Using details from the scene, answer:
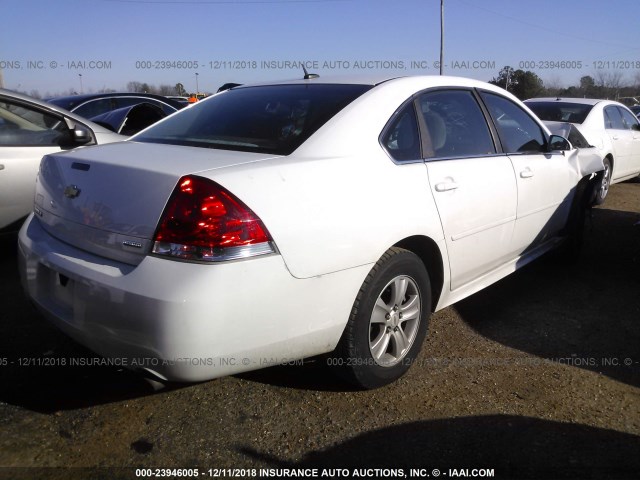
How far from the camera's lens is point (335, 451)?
7.37ft

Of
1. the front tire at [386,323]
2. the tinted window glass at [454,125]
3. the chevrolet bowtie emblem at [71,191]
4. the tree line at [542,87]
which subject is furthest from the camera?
the tree line at [542,87]

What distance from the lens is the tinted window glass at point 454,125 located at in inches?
116

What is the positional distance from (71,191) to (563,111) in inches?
284

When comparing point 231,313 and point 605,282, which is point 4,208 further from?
point 605,282

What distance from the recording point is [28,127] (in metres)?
4.43

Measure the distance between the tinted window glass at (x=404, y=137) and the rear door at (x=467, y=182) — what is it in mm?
69

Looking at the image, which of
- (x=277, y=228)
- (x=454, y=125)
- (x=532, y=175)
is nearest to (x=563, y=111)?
(x=532, y=175)

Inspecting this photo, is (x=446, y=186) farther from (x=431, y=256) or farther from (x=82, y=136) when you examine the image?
(x=82, y=136)

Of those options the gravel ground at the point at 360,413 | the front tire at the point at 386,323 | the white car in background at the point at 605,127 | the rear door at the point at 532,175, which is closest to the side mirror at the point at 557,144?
the rear door at the point at 532,175

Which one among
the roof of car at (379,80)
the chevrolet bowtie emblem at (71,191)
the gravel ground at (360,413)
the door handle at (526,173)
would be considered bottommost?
the gravel ground at (360,413)

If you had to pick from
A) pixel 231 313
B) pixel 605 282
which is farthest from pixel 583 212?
pixel 231 313

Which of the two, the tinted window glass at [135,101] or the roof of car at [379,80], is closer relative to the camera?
the roof of car at [379,80]

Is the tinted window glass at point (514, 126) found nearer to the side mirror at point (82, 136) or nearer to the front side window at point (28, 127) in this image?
the side mirror at point (82, 136)

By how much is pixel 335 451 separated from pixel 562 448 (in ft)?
3.20
